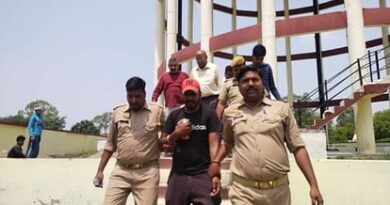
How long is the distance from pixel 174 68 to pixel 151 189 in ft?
9.41

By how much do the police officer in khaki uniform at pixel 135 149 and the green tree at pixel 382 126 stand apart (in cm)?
4336

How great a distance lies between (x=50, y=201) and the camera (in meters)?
6.62

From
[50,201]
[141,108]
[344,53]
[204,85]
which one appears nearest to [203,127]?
[141,108]

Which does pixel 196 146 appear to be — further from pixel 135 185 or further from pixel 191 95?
pixel 135 185

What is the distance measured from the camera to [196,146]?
10.9 ft

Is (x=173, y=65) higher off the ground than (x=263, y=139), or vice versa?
(x=173, y=65)

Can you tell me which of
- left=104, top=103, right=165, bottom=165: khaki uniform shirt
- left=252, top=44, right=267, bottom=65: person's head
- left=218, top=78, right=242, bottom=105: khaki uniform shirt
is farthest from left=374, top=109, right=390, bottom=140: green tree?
left=104, top=103, right=165, bottom=165: khaki uniform shirt

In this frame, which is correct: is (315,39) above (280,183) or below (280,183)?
above

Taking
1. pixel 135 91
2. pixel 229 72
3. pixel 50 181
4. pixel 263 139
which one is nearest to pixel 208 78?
pixel 229 72

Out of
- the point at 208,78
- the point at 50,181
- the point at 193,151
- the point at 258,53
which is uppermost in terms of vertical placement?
the point at 258,53

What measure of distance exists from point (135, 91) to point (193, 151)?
874 mm

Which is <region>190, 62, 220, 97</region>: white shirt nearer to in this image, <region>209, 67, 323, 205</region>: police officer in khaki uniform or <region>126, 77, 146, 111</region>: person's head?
<region>126, 77, 146, 111</region>: person's head

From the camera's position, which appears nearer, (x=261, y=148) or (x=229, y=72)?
(x=261, y=148)

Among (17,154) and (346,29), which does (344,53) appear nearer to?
(346,29)
